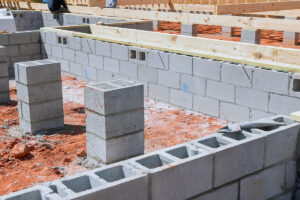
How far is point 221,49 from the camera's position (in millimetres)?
7512

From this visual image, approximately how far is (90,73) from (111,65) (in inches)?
40.4

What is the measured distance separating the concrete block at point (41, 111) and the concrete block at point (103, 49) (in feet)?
7.86

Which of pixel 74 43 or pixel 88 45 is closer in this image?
pixel 88 45

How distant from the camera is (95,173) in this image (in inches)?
129

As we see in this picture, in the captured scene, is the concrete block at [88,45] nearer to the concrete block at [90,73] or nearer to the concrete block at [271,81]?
the concrete block at [90,73]

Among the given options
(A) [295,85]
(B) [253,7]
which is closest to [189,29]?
(B) [253,7]

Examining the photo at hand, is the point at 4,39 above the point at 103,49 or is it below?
above

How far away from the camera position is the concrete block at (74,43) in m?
9.75

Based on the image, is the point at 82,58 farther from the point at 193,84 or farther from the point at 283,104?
the point at 283,104

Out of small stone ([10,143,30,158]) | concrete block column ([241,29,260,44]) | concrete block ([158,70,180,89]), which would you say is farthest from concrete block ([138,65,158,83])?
concrete block column ([241,29,260,44])

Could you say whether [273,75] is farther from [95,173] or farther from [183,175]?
[95,173]

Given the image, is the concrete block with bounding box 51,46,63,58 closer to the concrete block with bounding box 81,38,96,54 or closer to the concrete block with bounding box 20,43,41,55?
the concrete block with bounding box 20,43,41,55

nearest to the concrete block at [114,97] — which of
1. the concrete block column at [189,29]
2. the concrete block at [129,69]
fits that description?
the concrete block at [129,69]

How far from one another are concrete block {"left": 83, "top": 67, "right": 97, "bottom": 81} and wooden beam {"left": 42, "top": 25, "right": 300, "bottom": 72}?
77 centimetres
